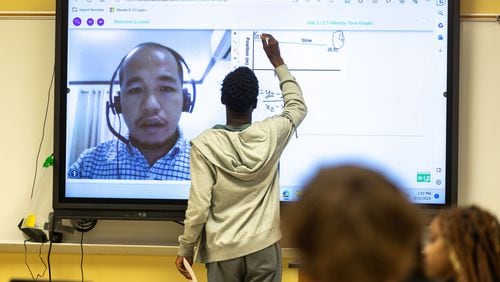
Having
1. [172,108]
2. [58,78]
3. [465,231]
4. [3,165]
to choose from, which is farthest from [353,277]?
[3,165]

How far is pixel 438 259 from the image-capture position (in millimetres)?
1508

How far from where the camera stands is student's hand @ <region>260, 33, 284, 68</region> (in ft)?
9.45

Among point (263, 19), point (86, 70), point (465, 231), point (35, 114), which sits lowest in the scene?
point (465, 231)

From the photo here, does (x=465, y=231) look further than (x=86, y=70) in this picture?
No

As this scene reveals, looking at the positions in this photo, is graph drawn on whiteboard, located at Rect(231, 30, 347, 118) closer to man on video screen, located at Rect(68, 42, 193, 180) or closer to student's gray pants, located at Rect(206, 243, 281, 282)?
man on video screen, located at Rect(68, 42, 193, 180)

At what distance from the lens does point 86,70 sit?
10.3 feet

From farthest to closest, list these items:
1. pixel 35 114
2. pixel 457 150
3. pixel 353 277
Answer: pixel 35 114
pixel 457 150
pixel 353 277

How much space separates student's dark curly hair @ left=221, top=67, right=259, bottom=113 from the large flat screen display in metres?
0.58

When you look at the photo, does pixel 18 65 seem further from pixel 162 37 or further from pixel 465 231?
pixel 465 231

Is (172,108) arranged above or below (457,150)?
above

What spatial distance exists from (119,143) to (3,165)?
660mm

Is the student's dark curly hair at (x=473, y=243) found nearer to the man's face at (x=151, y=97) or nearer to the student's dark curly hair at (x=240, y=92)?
the student's dark curly hair at (x=240, y=92)

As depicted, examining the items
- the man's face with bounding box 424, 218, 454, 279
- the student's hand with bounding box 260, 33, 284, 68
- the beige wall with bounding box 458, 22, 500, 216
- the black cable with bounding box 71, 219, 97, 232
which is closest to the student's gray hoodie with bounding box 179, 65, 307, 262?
the student's hand with bounding box 260, 33, 284, 68

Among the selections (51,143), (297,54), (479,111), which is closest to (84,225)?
(51,143)
